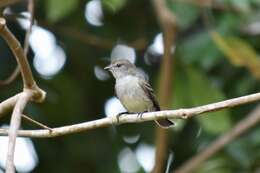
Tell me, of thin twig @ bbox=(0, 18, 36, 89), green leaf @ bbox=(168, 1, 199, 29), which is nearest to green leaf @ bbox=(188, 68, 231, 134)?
green leaf @ bbox=(168, 1, 199, 29)

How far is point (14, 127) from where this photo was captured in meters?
4.36

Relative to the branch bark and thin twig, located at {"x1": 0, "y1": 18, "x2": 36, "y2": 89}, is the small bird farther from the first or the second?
thin twig, located at {"x1": 0, "y1": 18, "x2": 36, "y2": 89}

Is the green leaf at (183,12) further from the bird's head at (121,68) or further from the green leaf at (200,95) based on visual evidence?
the bird's head at (121,68)

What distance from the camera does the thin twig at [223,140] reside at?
299 inches

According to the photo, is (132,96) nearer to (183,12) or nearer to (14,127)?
(183,12)

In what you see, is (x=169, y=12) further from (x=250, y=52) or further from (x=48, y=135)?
(x=48, y=135)

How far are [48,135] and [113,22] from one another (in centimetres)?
456

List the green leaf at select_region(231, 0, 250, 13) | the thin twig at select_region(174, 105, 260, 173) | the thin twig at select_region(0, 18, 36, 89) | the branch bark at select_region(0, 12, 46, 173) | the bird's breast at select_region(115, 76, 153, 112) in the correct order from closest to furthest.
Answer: the branch bark at select_region(0, 12, 46, 173) < the thin twig at select_region(0, 18, 36, 89) < the bird's breast at select_region(115, 76, 153, 112) < the green leaf at select_region(231, 0, 250, 13) < the thin twig at select_region(174, 105, 260, 173)

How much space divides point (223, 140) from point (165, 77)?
2.67 feet

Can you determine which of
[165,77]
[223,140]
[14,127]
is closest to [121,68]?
[165,77]

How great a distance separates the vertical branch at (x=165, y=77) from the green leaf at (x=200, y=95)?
145mm

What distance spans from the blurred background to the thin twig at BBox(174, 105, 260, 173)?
0.13m

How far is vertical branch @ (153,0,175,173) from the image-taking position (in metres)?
7.36

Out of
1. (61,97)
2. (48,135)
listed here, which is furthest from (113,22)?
(48,135)
